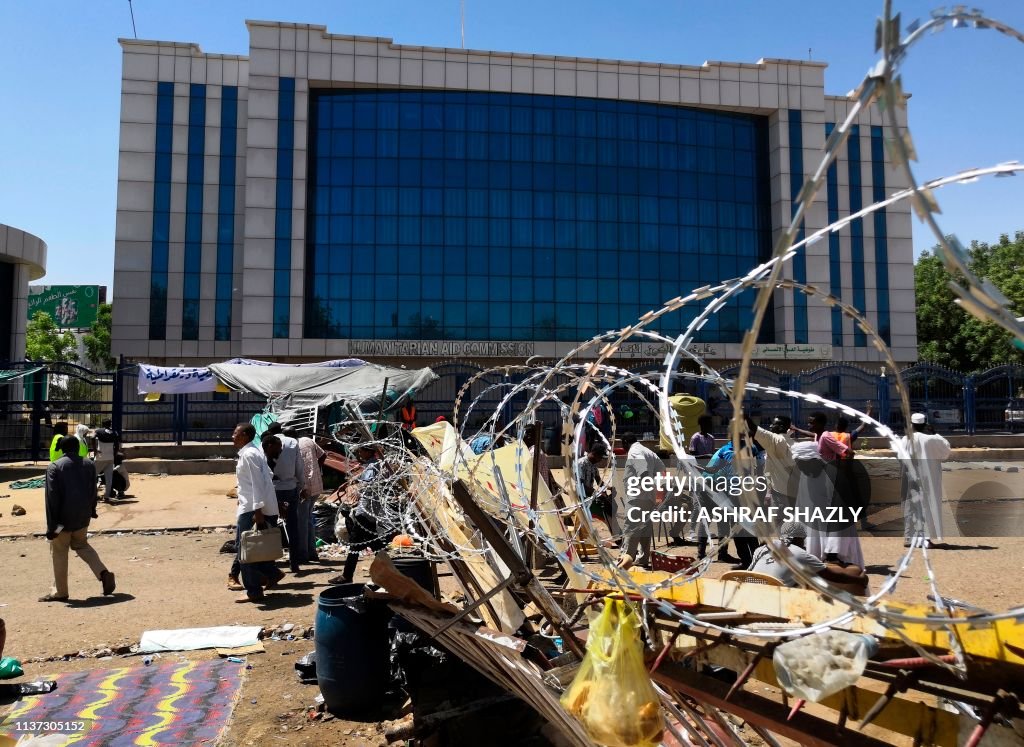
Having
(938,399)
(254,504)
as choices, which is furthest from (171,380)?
(938,399)

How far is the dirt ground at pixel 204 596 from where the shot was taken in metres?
4.77

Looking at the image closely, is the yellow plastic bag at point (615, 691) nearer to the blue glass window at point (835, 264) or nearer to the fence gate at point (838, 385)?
the fence gate at point (838, 385)

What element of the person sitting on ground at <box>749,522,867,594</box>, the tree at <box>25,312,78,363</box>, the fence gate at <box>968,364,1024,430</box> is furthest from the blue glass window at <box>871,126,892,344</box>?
the tree at <box>25,312,78,363</box>

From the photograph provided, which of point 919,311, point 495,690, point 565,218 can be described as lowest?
point 495,690

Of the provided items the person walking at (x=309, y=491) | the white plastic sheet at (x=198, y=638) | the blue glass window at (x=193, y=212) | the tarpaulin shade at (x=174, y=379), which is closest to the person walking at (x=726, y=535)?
the person walking at (x=309, y=491)

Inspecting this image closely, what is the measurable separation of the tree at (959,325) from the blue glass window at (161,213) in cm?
4022

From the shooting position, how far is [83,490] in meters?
7.32

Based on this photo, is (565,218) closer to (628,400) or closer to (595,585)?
(628,400)

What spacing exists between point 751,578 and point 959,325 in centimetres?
4431

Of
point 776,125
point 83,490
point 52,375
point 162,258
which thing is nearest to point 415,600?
point 83,490

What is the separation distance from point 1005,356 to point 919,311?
5259 mm

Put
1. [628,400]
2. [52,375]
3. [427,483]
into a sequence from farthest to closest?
1. [628,400]
2. [52,375]
3. [427,483]

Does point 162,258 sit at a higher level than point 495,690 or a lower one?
higher

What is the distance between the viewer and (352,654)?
472 cm
